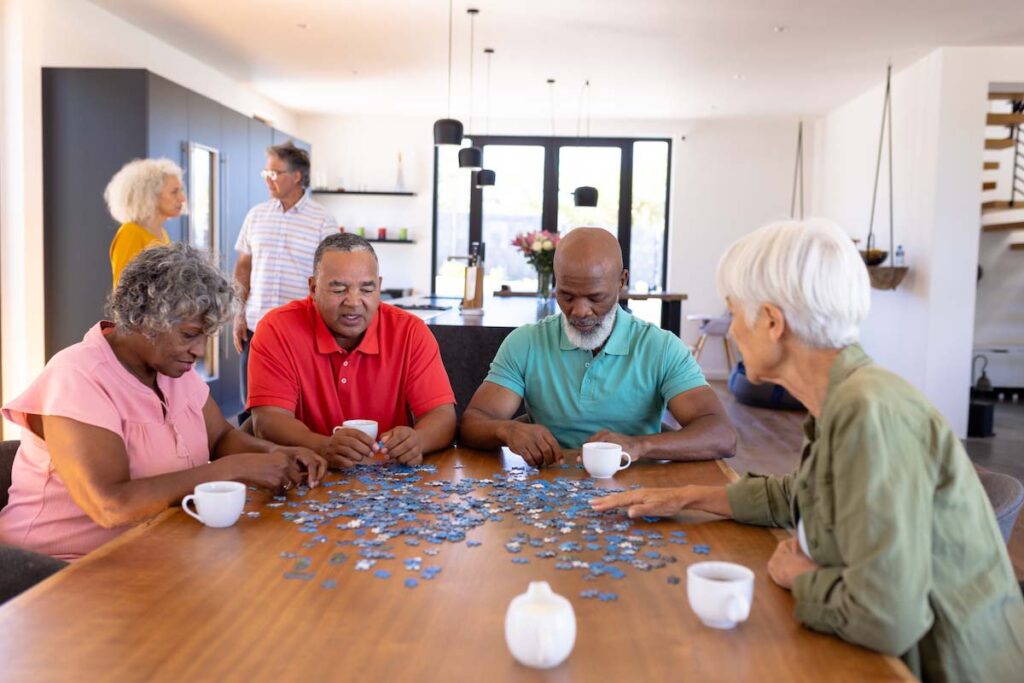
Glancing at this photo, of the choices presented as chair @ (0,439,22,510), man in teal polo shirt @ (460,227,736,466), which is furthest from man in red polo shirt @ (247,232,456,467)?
chair @ (0,439,22,510)

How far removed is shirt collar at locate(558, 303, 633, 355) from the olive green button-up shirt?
1311 millimetres

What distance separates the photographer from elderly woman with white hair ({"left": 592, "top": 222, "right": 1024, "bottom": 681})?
1.22m

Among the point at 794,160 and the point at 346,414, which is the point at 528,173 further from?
the point at 346,414

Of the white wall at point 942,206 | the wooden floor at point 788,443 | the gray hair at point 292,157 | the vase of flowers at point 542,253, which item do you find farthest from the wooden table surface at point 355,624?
the white wall at point 942,206

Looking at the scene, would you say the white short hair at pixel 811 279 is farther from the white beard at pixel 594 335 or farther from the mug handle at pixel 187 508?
the white beard at pixel 594 335

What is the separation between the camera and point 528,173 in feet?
37.0

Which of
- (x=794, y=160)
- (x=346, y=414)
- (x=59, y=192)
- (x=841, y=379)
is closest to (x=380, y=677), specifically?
(x=841, y=379)

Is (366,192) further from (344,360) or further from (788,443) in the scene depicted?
(344,360)

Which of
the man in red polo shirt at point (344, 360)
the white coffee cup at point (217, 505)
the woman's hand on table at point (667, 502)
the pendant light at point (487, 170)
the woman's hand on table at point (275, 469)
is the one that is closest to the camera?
the white coffee cup at point (217, 505)

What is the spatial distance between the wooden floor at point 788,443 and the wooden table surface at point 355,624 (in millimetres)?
4036

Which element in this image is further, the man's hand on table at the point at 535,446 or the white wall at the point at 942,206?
the white wall at the point at 942,206

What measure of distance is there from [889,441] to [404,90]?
28.6 ft

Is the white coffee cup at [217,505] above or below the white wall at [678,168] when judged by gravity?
below

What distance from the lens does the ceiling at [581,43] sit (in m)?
6.25
